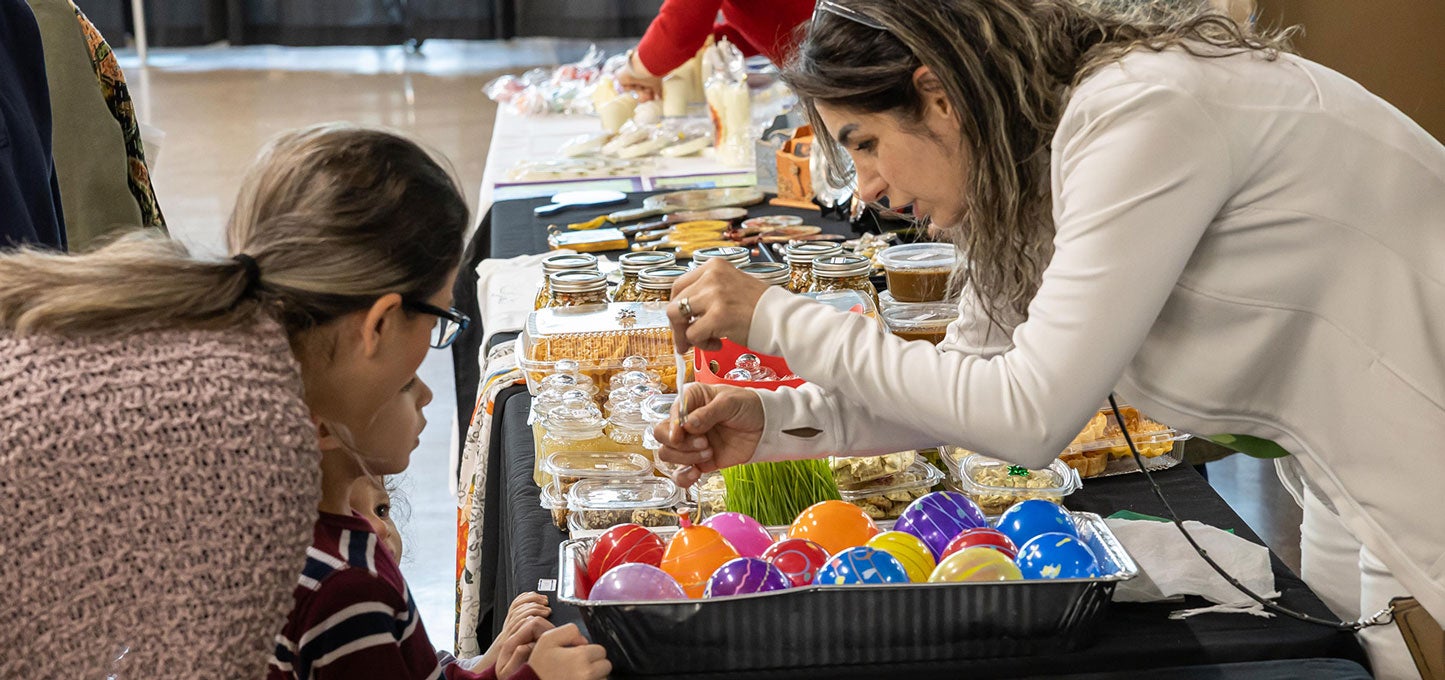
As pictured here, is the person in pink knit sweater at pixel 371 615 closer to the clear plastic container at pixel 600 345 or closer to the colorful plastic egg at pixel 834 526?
the colorful plastic egg at pixel 834 526

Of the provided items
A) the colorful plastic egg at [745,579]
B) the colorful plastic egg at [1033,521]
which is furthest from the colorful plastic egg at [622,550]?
the colorful plastic egg at [1033,521]

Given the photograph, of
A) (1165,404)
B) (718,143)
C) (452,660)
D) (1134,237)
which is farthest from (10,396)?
(718,143)

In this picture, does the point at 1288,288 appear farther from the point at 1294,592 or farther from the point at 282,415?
the point at 282,415

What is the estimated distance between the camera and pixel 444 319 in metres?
1.16

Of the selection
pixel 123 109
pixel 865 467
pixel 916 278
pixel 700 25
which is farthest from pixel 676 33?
pixel 865 467

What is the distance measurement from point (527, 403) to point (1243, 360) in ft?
3.47

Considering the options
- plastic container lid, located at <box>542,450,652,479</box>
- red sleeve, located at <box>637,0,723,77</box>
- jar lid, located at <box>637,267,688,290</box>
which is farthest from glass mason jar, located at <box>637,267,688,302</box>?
red sleeve, located at <box>637,0,723,77</box>

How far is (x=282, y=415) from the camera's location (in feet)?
2.96

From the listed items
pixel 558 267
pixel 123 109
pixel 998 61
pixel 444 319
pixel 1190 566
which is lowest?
pixel 558 267

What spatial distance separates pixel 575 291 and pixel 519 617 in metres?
0.81

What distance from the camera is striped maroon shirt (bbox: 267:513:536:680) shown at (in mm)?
1090

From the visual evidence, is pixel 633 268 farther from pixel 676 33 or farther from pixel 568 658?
pixel 676 33

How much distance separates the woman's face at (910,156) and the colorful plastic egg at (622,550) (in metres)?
0.43

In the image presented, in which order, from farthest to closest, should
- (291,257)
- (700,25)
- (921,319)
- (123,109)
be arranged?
(700,25) < (921,319) < (123,109) < (291,257)
